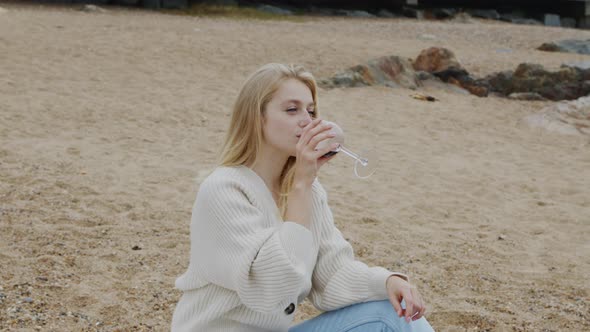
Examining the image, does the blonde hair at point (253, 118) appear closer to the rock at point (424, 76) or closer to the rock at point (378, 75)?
the rock at point (378, 75)

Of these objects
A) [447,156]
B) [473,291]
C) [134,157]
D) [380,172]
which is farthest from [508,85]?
[473,291]

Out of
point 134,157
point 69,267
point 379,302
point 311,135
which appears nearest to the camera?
point 311,135

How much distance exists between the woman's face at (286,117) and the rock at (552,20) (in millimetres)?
22297

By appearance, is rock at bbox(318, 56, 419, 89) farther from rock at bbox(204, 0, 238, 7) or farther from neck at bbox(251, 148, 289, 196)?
rock at bbox(204, 0, 238, 7)

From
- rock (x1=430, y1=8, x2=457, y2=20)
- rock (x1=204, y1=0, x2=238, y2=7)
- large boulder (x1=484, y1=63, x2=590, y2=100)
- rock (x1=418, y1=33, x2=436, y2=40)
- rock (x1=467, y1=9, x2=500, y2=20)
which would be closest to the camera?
large boulder (x1=484, y1=63, x2=590, y2=100)

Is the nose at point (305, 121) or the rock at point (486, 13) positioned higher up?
the nose at point (305, 121)

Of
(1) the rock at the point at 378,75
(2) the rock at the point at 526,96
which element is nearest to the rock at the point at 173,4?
(1) the rock at the point at 378,75

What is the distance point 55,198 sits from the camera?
4766mm

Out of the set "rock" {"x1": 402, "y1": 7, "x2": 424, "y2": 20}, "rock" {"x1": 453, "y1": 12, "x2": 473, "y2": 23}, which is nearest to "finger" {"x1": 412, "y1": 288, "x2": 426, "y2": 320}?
"rock" {"x1": 453, "y1": 12, "x2": 473, "y2": 23}

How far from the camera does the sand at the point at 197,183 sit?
3537 millimetres

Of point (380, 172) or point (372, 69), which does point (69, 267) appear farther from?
point (372, 69)

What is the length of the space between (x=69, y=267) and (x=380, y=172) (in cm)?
319

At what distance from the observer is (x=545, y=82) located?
420 inches

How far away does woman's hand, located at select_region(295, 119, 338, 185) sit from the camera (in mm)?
1979
